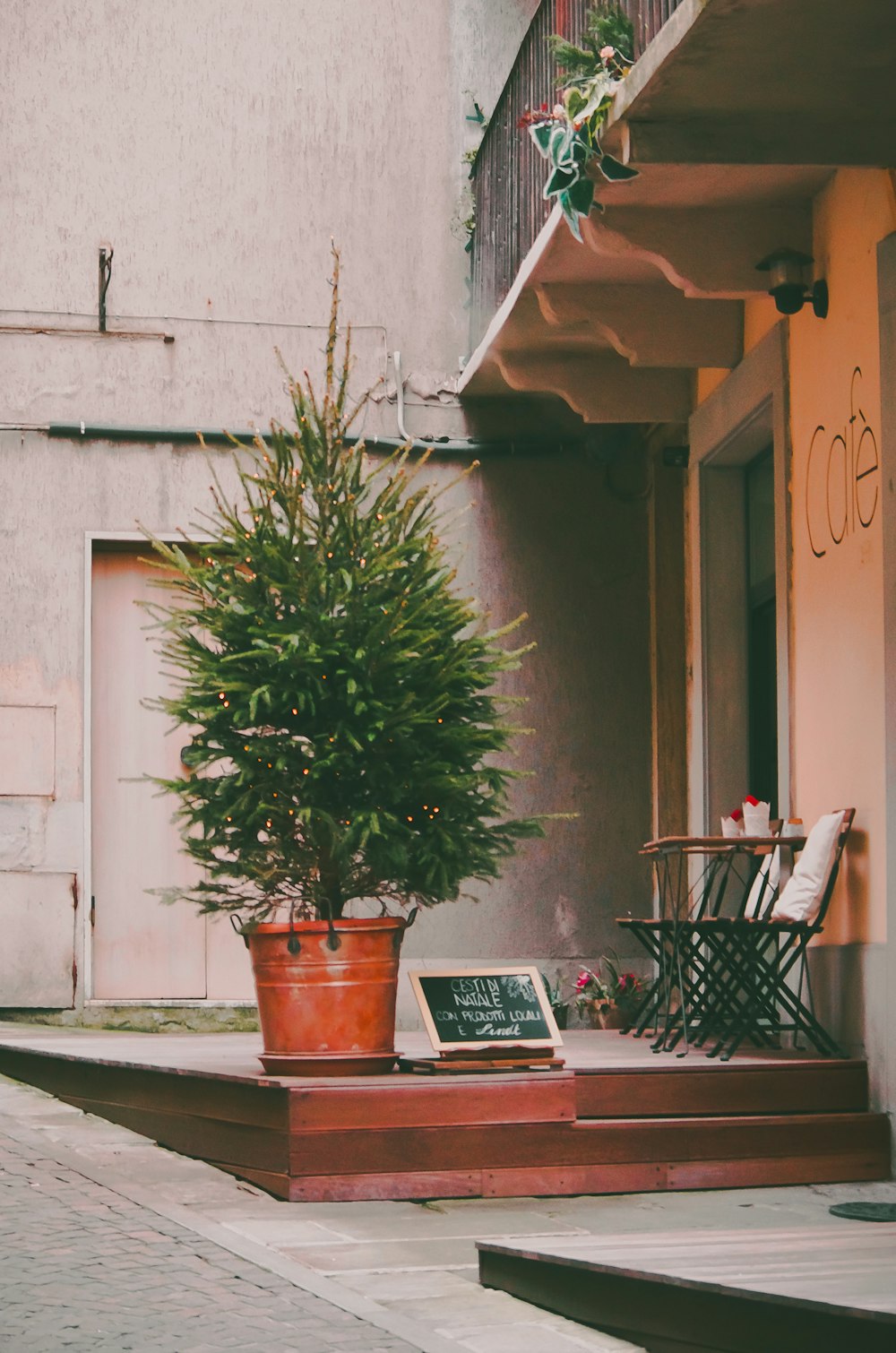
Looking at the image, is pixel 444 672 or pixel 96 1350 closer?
pixel 96 1350

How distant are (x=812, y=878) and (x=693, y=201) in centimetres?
300

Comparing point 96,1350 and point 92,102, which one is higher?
point 92,102

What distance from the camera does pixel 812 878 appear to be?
756cm

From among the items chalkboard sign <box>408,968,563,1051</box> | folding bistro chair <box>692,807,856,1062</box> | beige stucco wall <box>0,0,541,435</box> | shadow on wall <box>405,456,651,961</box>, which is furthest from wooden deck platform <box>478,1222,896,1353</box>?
beige stucco wall <box>0,0,541,435</box>

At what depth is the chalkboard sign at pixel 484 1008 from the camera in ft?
22.9

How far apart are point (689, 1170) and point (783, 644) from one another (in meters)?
2.82

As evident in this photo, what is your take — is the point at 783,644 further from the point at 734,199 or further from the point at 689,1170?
the point at 689,1170

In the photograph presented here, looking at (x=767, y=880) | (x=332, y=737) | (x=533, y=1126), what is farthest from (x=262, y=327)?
(x=533, y=1126)

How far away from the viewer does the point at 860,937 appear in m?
7.57

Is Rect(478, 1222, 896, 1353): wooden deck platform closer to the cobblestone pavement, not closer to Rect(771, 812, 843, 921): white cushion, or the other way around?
the cobblestone pavement

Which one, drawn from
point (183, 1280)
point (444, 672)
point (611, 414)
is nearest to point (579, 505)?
point (611, 414)

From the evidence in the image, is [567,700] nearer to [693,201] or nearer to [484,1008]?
[693,201]

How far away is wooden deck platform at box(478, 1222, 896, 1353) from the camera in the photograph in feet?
13.0

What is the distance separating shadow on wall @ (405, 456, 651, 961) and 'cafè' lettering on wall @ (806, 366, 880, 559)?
3030 mm
